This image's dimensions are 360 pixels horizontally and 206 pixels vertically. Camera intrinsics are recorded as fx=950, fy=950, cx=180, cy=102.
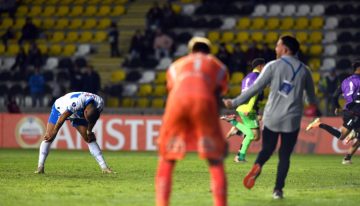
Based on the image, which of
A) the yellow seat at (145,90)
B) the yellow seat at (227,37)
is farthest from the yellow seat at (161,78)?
the yellow seat at (227,37)

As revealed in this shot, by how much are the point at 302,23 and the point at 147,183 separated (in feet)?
70.0

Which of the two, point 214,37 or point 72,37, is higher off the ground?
point 72,37

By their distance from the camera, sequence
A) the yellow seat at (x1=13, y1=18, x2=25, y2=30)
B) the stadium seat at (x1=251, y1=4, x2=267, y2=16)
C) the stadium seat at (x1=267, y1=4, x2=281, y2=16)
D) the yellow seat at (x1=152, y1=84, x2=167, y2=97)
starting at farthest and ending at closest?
the yellow seat at (x1=13, y1=18, x2=25, y2=30), the stadium seat at (x1=251, y1=4, x2=267, y2=16), the stadium seat at (x1=267, y1=4, x2=281, y2=16), the yellow seat at (x1=152, y1=84, x2=167, y2=97)

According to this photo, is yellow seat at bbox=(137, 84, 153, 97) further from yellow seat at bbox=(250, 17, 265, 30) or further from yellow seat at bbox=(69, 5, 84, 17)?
yellow seat at bbox=(69, 5, 84, 17)

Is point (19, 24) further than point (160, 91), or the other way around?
point (19, 24)

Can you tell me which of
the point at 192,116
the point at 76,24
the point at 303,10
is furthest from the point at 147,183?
the point at 76,24

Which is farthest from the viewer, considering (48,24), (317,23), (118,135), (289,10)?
(48,24)

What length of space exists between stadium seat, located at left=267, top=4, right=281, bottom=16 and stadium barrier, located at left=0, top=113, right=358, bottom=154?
29.6 ft

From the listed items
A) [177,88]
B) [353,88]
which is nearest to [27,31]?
[353,88]

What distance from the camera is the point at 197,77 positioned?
10.4 metres

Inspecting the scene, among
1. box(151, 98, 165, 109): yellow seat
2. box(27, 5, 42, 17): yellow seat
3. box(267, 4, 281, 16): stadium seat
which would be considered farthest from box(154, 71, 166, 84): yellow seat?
box(27, 5, 42, 17): yellow seat

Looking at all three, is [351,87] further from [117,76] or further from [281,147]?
[117,76]

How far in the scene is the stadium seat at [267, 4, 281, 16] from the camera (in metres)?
37.3

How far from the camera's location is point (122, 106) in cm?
3466
